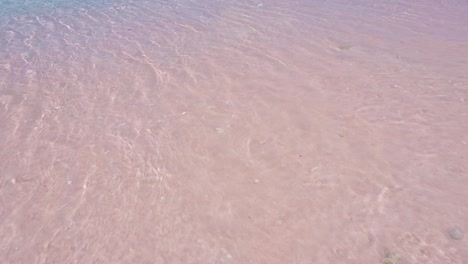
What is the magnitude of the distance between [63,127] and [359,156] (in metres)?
3.08

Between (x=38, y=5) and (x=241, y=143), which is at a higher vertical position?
(x=241, y=143)

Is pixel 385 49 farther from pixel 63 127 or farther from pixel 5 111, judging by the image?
pixel 5 111

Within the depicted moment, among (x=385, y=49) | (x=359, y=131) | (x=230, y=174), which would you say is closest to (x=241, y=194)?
(x=230, y=174)

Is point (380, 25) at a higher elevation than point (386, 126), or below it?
higher

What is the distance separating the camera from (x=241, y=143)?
4102 millimetres

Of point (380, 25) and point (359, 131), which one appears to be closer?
point (359, 131)

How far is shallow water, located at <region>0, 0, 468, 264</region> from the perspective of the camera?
3121 millimetres

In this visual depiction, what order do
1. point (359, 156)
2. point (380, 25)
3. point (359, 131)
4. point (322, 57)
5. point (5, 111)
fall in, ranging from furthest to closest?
point (380, 25) → point (322, 57) → point (5, 111) → point (359, 131) → point (359, 156)

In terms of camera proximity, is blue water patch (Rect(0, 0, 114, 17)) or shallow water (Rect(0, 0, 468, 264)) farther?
blue water patch (Rect(0, 0, 114, 17))

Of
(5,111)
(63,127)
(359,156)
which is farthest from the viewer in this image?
(5,111)

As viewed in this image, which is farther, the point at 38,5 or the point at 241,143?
the point at 38,5

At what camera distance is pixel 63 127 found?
452 centimetres

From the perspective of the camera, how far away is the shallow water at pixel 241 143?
312 cm

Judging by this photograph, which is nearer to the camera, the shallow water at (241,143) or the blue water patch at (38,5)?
the shallow water at (241,143)
